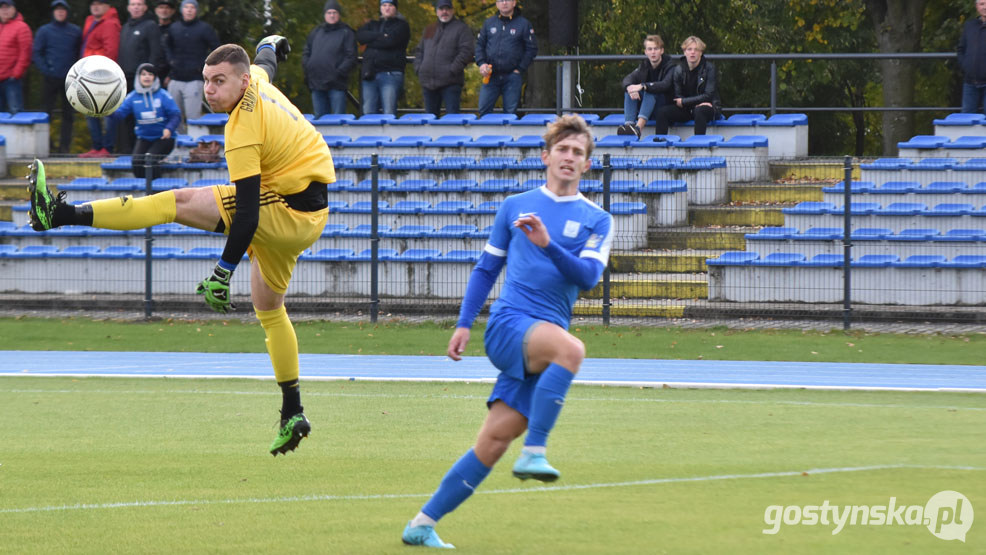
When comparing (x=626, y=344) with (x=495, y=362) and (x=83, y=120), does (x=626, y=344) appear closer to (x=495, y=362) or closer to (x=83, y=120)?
(x=495, y=362)

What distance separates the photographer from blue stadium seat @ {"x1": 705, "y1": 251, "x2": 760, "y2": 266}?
16344mm

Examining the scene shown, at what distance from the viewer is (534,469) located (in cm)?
542

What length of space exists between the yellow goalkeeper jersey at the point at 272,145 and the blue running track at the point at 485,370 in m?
4.45

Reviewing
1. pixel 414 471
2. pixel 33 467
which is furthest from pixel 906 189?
pixel 33 467

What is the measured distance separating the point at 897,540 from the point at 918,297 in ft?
35.0

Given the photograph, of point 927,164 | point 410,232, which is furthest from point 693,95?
point 410,232

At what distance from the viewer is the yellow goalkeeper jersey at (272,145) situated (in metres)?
7.36

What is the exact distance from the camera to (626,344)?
14.5m

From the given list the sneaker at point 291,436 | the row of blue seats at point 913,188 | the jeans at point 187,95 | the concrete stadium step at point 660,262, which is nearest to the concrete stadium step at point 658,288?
the concrete stadium step at point 660,262

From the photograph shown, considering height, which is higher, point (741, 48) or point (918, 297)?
point (741, 48)

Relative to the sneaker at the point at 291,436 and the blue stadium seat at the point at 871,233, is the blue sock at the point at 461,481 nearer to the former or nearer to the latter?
the sneaker at the point at 291,436

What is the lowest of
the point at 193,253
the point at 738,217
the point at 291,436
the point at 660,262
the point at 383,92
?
the point at 291,436

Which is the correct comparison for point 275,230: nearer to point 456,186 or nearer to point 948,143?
point 456,186

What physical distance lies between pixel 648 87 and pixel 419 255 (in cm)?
442
